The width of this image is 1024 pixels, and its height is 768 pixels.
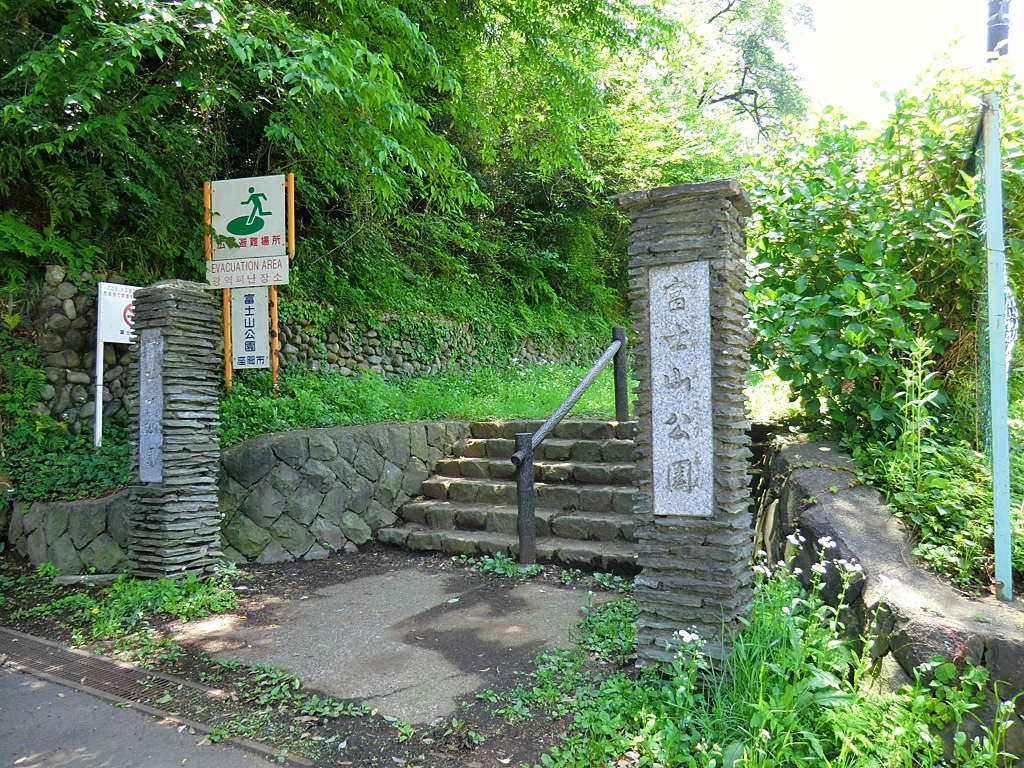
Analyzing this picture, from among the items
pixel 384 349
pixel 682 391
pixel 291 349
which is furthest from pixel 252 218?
pixel 682 391

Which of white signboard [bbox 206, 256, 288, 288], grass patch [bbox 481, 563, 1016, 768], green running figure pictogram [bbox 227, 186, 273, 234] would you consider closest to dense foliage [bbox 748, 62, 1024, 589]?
grass patch [bbox 481, 563, 1016, 768]

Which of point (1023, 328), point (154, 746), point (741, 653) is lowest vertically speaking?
point (154, 746)

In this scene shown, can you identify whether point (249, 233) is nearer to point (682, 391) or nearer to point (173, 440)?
point (173, 440)

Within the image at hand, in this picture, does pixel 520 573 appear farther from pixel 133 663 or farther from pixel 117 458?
pixel 117 458

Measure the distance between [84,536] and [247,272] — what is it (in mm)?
2740

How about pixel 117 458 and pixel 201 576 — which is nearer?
pixel 201 576

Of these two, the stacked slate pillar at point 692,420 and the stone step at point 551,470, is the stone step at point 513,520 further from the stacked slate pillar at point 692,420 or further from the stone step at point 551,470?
the stacked slate pillar at point 692,420

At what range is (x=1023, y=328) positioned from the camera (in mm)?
4676

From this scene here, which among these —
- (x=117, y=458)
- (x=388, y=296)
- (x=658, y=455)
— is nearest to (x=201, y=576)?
(x=117, y=458)

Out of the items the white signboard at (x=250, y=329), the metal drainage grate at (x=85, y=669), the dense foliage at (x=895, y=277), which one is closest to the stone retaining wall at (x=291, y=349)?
the white signboard at (x=250, y=329)

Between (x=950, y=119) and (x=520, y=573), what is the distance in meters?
4.33

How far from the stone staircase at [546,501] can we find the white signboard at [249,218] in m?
2.80

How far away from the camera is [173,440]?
516cm

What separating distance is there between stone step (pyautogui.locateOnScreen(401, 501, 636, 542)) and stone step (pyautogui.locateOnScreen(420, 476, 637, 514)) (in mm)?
82
